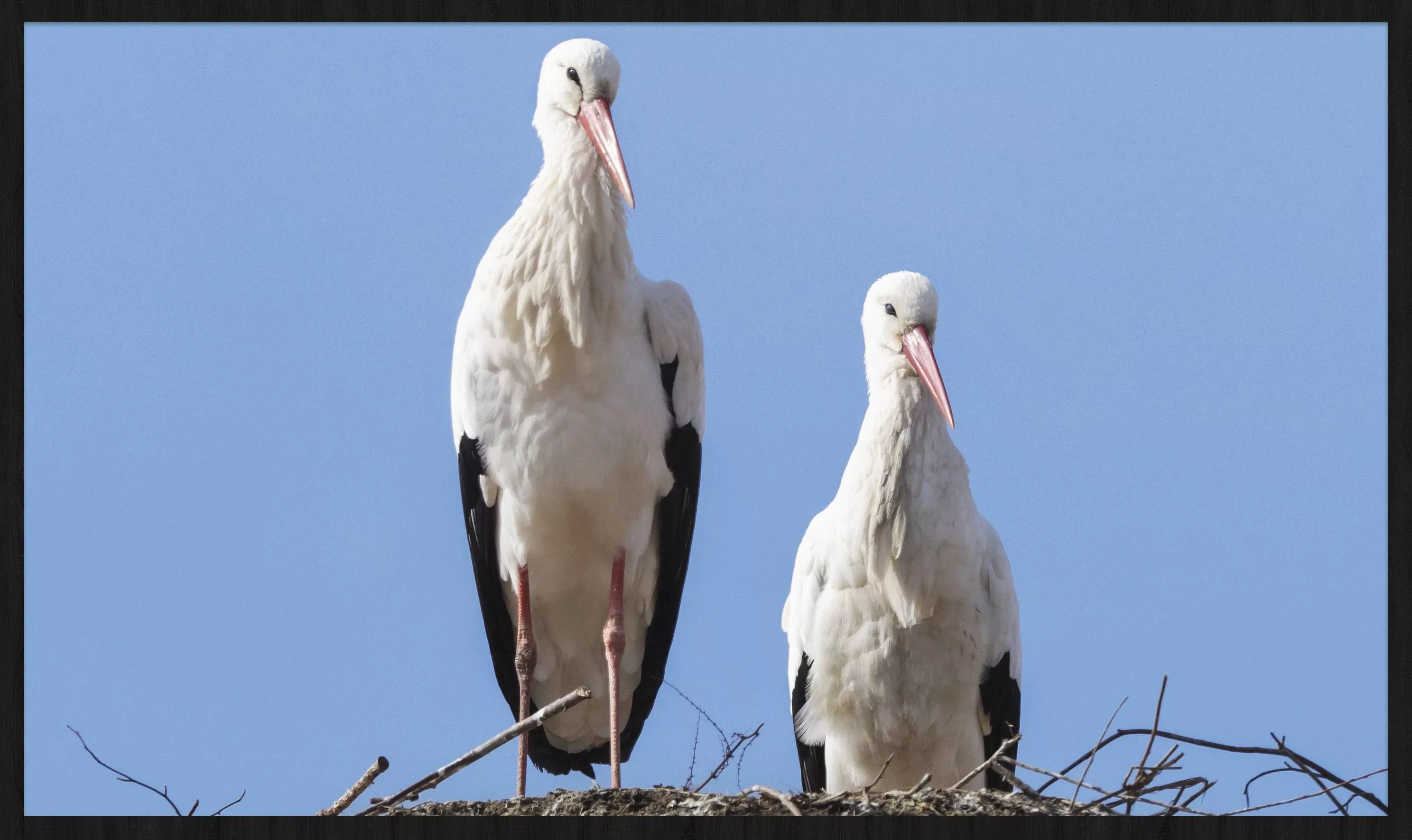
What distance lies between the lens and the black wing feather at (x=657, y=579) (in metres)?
4.58

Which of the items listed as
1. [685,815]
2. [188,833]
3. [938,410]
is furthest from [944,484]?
[188,833]

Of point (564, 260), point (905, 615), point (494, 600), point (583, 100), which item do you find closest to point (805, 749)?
point (905, 615)

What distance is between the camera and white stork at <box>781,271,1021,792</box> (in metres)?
4.46

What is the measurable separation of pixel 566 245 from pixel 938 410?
0.90 metres

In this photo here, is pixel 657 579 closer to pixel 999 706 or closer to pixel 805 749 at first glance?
pixel 805 749

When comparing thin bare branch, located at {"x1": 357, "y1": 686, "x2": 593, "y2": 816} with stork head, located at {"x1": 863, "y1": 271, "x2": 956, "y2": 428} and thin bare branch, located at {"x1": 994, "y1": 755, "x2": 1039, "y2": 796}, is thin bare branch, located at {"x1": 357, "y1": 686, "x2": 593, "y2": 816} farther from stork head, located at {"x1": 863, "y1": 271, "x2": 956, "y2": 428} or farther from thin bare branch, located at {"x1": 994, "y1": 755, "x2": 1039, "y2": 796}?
stork head, located at {"x1": 863, "y1": 271, "x2": 956, "y2": 428}

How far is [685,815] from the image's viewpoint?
343 cm

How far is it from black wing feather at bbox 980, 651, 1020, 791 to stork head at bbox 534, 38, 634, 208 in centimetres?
130

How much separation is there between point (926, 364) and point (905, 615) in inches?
22.1

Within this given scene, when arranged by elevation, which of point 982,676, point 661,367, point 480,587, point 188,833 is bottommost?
point 188,833

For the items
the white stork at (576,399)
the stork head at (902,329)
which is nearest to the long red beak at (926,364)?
the stork head at (902,329)

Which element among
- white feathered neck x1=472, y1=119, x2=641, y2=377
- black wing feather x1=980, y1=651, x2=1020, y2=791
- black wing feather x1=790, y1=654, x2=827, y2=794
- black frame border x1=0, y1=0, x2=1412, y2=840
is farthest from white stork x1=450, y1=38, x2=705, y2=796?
black frame border x1=0, y1=0, x2=1412, y2=840

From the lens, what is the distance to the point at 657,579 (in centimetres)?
476
